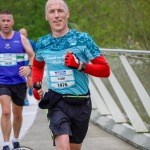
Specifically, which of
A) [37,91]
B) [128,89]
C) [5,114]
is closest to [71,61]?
[37,91]

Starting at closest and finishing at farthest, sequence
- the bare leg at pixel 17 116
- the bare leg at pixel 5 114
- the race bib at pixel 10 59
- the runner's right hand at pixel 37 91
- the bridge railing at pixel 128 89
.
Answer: the runner's right hand at pixel 37 91 < the bare leg at pixel 5 114 < the race bib at pixel 10 59 < the bare leg at pixel 17 116 < the bridge railing at pixel 128 89

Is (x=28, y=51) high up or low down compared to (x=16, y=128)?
up

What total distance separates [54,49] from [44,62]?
428 millimetres

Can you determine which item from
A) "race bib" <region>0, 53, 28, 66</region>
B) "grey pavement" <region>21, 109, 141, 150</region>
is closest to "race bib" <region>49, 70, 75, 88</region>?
"race bib" <region>0, 53, 28, 66</region>

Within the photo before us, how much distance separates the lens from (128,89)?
9.47 meters

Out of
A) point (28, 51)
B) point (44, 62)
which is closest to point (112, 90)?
point (28, 51)

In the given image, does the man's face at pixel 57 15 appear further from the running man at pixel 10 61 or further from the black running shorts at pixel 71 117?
the running man at pixel 10 61

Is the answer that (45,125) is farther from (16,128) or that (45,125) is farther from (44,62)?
(44,62)

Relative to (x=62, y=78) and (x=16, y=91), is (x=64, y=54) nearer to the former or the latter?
(x=62, y=78)

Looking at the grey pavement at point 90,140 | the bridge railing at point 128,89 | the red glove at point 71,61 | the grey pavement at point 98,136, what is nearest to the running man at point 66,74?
the red glove at point 71,61

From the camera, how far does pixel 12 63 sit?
7.93 metres

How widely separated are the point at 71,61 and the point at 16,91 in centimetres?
295

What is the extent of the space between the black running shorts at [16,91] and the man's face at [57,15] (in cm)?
252

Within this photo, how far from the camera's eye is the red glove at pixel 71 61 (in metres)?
5.16
